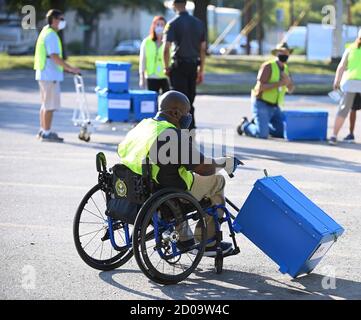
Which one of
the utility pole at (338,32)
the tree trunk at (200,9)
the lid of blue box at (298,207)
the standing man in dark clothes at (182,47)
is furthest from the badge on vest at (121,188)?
the utility pole at (338,32)

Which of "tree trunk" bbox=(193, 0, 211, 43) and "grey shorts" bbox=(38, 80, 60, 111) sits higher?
"tree trunk" bbox=(193, 0, 211, 43)

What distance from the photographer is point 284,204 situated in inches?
264

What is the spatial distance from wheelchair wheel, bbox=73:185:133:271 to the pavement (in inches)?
4.0

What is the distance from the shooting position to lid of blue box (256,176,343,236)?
6.61 metres

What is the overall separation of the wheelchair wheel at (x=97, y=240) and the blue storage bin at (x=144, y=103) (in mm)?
5608

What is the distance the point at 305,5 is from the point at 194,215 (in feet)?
247

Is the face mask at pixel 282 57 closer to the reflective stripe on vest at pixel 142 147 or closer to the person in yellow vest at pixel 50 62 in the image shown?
the person in yellow vest at pixel 50 62

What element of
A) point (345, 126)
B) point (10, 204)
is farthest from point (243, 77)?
point (10, 204)

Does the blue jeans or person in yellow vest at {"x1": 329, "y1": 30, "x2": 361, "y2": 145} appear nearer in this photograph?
person in yellow vest at {"x1": 329, "y1": 30, "x2": 361, "y2": 145}

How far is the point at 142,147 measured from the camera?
21.8ft

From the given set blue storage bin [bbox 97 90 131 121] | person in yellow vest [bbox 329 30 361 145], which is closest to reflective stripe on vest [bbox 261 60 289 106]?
person in yellow vest [bbox 329 30 361 145]

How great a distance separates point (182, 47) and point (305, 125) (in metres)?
2.62

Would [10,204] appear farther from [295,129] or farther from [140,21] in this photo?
[140,21]

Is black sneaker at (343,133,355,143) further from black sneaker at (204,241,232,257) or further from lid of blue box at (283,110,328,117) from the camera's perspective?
black sneaker at (204,241,232,257)
